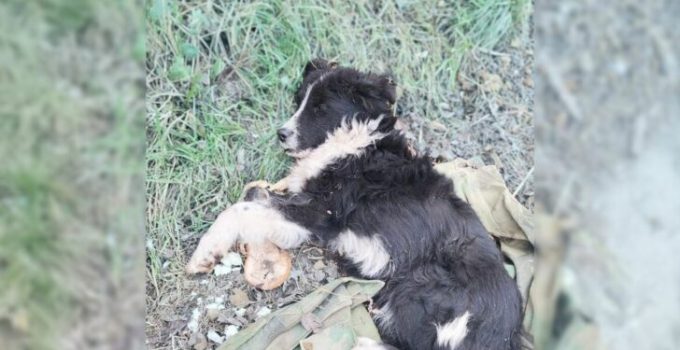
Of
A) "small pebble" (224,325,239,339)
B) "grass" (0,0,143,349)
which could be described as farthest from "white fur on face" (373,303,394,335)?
"grass" (0,0,143,349)

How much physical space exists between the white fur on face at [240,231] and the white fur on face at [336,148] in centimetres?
28

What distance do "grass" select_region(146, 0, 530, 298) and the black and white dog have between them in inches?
10.0

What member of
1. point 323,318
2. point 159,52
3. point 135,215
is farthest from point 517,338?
point 159,52

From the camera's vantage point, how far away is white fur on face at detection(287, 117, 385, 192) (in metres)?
3.96

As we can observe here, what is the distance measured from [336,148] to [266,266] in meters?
0.89

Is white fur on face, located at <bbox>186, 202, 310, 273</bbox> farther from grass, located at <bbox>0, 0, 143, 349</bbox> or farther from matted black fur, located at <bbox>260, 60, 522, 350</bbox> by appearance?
grass, located at <bbox>0, 0, 143, 349</bbox>

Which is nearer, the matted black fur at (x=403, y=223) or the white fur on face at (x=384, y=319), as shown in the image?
the matted black fur at (x=403, y=223)

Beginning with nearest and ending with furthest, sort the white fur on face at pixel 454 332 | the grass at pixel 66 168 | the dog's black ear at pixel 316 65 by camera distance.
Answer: the grass at pixel 66 168 < the white fur on face at pixel 454 332 < the dog's black ear at pixel 316 65

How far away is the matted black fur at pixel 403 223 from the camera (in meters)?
3.44

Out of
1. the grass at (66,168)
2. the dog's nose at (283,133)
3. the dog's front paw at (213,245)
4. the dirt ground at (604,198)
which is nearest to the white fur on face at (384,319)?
the dog's front paw at (213,245)

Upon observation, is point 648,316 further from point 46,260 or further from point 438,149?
point 438,149

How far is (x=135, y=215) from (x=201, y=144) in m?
1.98

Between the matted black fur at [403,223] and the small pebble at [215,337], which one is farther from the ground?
the matted black fur at [403,223]

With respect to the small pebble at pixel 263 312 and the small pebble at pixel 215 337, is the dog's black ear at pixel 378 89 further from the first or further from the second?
the small pebble at pixel 215 337
